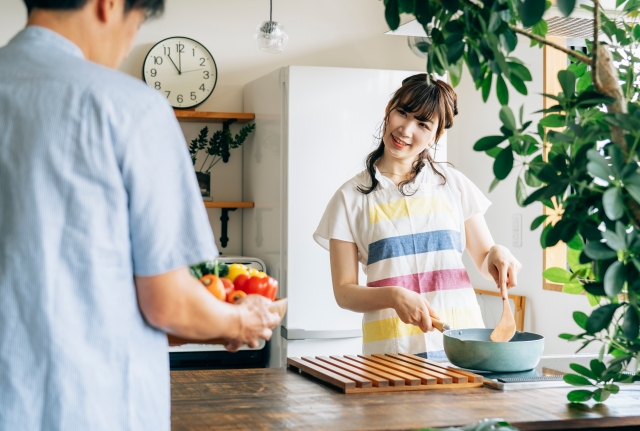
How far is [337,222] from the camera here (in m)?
2.10

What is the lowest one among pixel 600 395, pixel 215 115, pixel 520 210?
pixel 600 395

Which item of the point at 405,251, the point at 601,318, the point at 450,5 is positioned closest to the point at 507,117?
the point at 450,5

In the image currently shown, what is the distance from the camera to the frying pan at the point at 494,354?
168 centimetres

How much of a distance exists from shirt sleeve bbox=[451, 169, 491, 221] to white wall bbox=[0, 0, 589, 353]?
1.37 meters

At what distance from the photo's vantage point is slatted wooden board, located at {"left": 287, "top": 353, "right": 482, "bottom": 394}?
1562 mm

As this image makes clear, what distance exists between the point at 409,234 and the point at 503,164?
103 cm

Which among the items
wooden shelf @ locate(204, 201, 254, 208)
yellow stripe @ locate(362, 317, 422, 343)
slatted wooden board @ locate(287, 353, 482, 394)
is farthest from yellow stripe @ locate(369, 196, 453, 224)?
wooden shelf @ locate(204, 201, 254, 208)

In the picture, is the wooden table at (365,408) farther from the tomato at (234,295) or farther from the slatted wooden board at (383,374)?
the tomato at (234,295)

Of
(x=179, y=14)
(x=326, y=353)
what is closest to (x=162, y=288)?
(x=326, y=353)

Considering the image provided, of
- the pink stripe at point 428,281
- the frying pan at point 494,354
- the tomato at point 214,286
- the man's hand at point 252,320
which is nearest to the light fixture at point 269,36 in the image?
the pink stripe at point 428,281

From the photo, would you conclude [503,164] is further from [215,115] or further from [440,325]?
[215,115]

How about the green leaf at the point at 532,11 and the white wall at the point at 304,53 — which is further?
the white wall at the point at 304,53

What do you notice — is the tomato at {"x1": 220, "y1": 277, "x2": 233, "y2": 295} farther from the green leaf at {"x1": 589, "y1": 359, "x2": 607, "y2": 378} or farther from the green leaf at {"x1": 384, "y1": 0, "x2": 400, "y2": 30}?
the green leaf at {"x1": 589, "y1": 359, "x2": 607, "y2": 378}

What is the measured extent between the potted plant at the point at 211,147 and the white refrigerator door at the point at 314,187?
502mm
